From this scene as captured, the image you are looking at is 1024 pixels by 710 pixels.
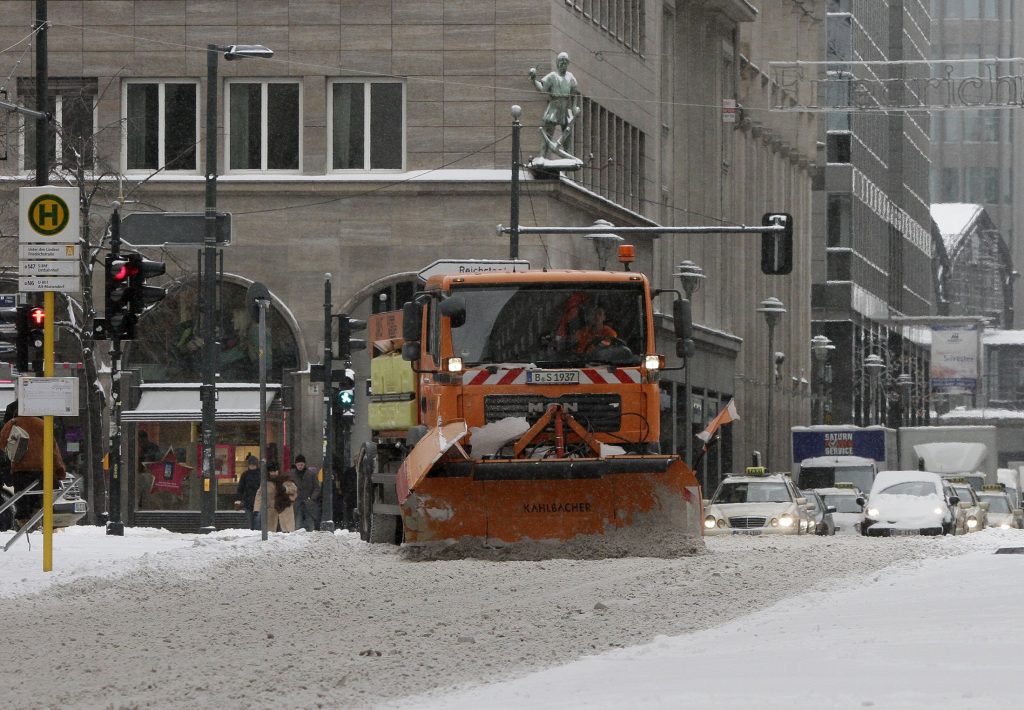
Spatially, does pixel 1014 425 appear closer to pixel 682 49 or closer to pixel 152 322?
pixel 682 49

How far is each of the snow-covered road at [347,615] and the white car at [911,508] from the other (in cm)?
1355

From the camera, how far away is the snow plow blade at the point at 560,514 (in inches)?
862

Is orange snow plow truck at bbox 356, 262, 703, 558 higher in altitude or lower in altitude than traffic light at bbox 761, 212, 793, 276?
lower

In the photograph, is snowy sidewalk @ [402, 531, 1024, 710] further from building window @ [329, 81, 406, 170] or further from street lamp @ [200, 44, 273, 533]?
building window @ [329, 81, 406, 170]

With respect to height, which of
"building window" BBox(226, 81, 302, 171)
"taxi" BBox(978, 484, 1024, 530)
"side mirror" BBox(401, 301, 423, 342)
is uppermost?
"building window" BBox(226, 81, 302, 171)

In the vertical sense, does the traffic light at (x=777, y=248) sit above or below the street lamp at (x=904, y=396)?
above

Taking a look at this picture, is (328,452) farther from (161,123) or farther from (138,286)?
(138,286)

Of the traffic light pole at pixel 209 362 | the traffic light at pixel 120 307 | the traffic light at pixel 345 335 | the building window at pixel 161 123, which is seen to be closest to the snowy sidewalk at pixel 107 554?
the traffic light pole at pixel 209 362

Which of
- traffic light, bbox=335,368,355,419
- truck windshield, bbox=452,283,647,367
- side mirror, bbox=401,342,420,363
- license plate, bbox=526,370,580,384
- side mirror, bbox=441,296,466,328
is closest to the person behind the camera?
side mirror, bbox=441,296,466,328

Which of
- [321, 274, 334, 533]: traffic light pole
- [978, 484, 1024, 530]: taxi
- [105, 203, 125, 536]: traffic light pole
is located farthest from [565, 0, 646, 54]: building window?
[105, 203, 125, 536]: traffic light pole

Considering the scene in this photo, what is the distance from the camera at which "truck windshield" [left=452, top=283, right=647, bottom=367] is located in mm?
23062

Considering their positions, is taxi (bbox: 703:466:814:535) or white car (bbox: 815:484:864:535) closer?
taxi (bbox: 703:466:814:535)

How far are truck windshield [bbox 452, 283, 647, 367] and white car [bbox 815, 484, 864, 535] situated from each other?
70.9 feet

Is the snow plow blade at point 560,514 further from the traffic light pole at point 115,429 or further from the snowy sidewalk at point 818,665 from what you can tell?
the traffic light pole at point 115,429
